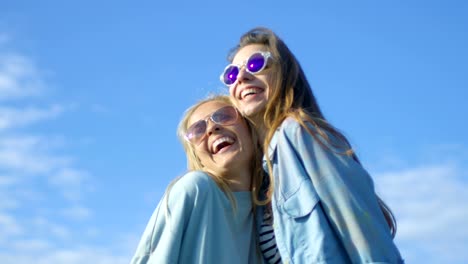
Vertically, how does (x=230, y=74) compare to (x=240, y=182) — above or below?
above

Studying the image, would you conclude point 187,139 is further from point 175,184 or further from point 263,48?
point 263,48

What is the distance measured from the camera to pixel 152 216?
5.88m

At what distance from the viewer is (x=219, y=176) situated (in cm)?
617

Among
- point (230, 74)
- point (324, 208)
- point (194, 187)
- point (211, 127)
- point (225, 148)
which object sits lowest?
point (324, 208)

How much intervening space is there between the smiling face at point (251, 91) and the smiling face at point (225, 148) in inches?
9.8

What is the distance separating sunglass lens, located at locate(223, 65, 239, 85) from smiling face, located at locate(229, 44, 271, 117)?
6 centimetres

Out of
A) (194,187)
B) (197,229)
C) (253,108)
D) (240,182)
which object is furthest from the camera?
(240,182)

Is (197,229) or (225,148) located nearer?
(197,229)

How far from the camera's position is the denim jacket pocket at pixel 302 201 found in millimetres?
4824

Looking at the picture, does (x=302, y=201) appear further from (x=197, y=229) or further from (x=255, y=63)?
(x=255, y=63)

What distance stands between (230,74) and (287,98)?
704 millimetres

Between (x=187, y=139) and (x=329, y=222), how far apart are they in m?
2.11

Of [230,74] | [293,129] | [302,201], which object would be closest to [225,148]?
[230,74]

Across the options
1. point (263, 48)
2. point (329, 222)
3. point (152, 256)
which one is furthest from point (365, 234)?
point (263, 48)
